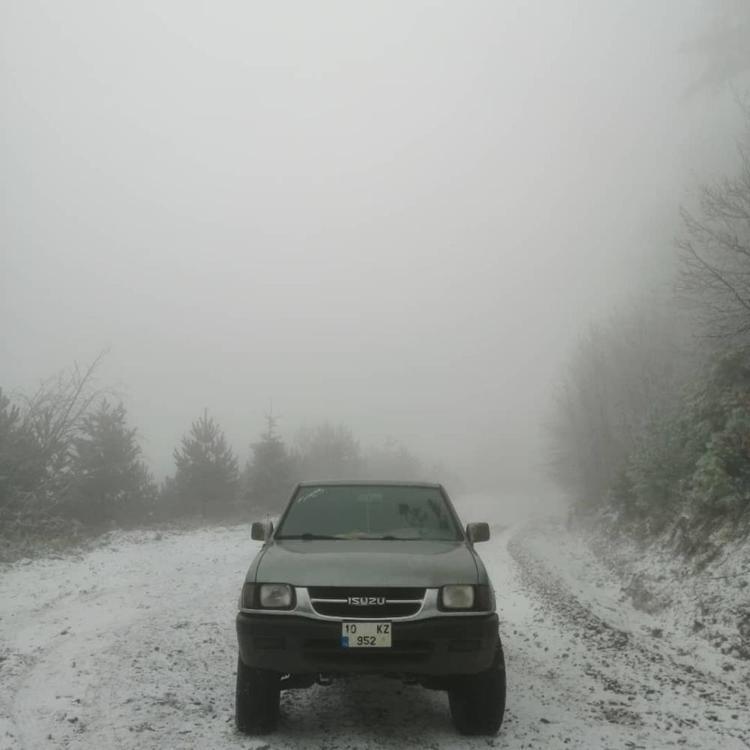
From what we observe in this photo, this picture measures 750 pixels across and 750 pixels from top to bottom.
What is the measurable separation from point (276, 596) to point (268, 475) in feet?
97.6

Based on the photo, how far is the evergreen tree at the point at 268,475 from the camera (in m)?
33.3

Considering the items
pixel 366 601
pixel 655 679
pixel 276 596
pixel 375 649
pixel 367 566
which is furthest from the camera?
pixel 655 679

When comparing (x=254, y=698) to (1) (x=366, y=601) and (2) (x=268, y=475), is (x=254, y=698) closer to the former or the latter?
(1) (x=366, y=601)

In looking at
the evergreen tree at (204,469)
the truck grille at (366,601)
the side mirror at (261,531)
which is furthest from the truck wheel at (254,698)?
the evergreen tree at (204,469)

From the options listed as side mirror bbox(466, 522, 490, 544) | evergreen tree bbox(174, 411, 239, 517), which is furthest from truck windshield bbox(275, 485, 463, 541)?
evergreen tree bbox(174, 411, 239, 517)

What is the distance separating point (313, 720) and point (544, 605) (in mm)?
6482

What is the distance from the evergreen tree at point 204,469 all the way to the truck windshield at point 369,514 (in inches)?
1004

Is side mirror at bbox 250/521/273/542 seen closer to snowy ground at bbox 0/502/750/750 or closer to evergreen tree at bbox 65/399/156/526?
snowy ground at bbox 0/502/750/750

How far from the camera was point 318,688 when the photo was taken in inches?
222

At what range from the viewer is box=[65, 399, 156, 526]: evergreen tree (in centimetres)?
2311

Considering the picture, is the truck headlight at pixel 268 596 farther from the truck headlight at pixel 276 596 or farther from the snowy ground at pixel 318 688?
the snowy ground at pixel 318 688

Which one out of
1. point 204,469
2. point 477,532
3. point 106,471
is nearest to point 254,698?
point 477,532

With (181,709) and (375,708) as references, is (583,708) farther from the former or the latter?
(181,709)

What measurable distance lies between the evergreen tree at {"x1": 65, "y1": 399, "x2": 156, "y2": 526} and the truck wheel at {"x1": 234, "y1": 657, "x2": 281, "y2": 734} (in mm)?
20339
